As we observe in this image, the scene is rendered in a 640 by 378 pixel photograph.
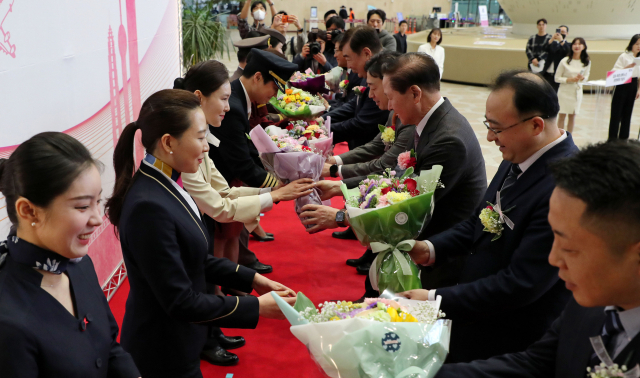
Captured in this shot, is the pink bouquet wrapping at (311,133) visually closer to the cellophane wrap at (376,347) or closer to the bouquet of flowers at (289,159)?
the bouquet of flowers at (289,159)

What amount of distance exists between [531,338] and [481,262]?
13.4 inches

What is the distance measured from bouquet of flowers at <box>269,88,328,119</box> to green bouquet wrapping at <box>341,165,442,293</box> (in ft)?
6.56

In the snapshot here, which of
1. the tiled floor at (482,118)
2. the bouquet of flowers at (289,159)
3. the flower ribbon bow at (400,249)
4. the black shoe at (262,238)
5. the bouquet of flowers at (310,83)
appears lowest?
the black shoe at (262,238)

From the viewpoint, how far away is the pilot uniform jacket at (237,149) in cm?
336

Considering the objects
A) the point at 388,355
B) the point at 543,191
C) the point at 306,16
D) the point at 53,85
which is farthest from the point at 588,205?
the point at 306,16

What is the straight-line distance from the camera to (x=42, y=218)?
131 centimetres

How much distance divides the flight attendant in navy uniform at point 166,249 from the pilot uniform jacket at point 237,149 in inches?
55.7

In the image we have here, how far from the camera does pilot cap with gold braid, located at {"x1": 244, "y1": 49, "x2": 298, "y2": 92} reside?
348 centimetres

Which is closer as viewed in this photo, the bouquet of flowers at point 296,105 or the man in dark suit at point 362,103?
the bouquet of flowers at point 296,105

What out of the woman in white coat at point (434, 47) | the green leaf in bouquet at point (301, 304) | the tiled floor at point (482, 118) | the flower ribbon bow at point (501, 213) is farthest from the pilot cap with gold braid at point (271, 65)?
the woman in white coat at point (434, 47)

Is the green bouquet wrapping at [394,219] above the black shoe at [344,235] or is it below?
above

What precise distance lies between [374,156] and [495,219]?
2.35 metres

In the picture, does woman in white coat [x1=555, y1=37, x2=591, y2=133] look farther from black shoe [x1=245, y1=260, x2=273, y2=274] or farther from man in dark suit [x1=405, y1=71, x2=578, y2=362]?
man in dark suit [x1=405, y1=71, x2=578, y2=362]

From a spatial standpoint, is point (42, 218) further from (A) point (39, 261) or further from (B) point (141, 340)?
(B) point (141, 340)
